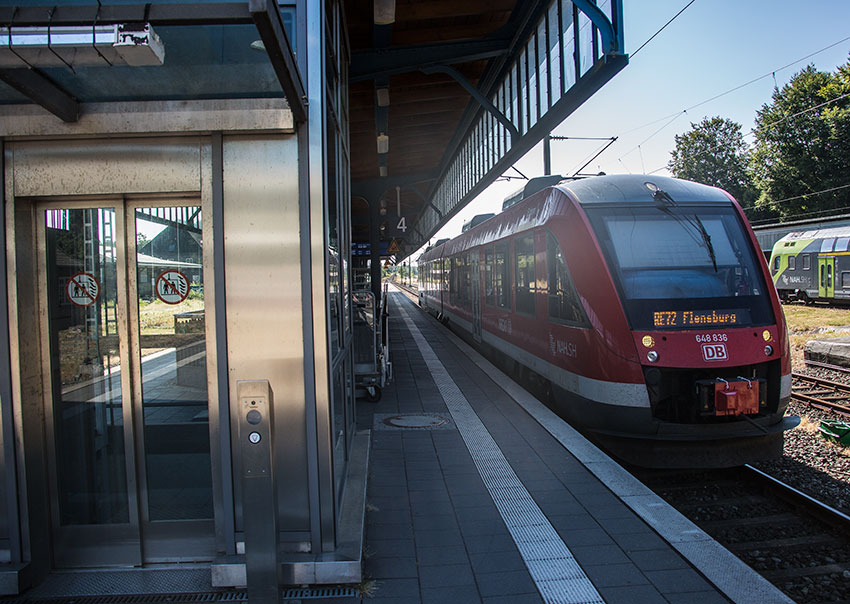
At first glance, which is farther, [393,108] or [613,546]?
[393,108]

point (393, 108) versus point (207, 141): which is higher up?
point (393, 108)

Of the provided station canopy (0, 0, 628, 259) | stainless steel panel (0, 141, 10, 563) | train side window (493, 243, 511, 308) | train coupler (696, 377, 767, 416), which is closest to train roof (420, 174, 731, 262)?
station canopy (0, 0, 628, 259)

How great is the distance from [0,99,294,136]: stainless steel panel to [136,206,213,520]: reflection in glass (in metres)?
0.47

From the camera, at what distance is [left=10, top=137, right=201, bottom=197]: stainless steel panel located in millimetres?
3184

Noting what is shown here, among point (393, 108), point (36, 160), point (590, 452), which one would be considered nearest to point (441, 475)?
point (590, 452)

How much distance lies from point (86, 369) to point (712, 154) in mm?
60862

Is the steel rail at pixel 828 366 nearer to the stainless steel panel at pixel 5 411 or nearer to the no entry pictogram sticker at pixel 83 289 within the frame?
the no entry pictogram sticker at pixel 83 289

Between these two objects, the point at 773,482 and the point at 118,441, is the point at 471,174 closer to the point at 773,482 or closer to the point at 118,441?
the point at 773,482

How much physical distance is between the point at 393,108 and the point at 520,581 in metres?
9.02

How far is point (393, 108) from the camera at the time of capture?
10.6m

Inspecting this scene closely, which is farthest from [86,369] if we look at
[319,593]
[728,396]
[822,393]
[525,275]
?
[822,393]

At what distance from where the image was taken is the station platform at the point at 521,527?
10.3 feet

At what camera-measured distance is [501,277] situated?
9.91 meters

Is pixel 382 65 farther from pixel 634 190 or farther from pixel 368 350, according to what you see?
pixel 368 350
